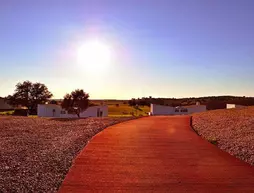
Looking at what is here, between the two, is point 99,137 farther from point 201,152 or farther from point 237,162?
A: point 237,162

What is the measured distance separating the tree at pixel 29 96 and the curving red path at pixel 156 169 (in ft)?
190

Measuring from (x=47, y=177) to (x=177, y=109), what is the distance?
4829cm

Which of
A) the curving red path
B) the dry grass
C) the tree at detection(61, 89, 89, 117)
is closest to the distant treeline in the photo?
the dry grass

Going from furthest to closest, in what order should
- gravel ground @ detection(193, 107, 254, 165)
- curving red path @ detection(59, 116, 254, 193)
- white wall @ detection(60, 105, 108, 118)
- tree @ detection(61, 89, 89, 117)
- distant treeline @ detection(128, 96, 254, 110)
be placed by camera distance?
distant treeline @ detection(128, 96, 254, 110) < white wall @ detection(60, 105, 108, 118) < tree @ detection(61, 89, 89, 117) < gravel ground @ detection(193, 107, 254, 165) < curving red path @ detection(59, 116, 254, 193)

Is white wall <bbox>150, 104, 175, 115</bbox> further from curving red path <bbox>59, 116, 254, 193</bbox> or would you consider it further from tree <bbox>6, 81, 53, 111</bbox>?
curving red path <bbox>59, 116, 254, 193</bbox>

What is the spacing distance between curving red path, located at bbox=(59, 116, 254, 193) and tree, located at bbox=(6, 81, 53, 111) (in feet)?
190

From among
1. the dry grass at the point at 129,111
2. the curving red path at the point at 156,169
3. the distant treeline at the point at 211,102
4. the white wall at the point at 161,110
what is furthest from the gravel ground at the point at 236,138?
the distant treeline at the point at 211,102

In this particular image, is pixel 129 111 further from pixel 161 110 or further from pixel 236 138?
pixel 236 138

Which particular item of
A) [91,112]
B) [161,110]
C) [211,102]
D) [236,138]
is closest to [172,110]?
[161,110]

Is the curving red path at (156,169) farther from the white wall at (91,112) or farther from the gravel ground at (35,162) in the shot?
the white wall at (91,112)

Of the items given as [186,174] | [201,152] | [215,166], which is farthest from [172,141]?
[186,174]

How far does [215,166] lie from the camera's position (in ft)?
33.5

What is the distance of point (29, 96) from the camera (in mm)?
70438

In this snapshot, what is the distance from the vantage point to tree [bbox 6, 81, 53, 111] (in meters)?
69.5
